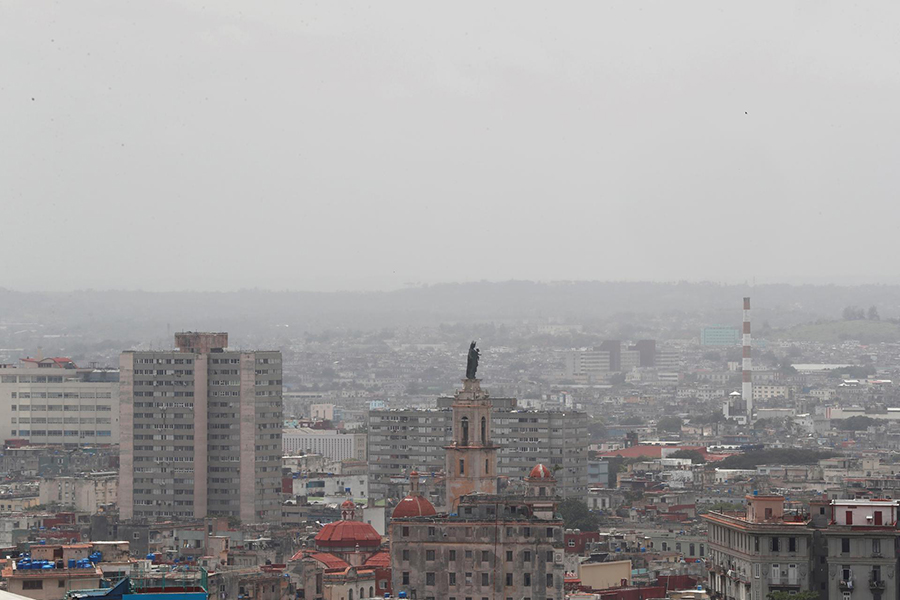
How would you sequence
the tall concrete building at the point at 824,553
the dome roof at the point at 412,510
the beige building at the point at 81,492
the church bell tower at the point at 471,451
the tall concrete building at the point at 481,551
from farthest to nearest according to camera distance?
1. the beige building at the point at 81,492
2. the church bell tower at the point at 471,451
3. the dome roof at the point at 412,510
4. the tall concrete building at the point at 481,551
5. the tall concrete building at the point at 824,553

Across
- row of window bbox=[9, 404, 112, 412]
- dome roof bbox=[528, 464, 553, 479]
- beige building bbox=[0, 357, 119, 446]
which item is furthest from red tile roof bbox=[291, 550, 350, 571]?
row of window bbox=[9, 404, 112, 412]

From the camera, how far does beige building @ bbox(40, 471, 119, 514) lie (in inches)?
5468

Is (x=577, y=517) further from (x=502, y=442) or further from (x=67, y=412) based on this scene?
(x=67, y=412)

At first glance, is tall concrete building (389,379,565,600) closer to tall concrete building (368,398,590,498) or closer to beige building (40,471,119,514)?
tall concrete building (368,398,590,498)

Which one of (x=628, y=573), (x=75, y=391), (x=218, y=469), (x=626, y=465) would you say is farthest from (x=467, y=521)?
(x=75, y=391)

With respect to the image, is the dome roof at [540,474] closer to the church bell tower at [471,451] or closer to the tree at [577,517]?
the church bell tower at [471,451]

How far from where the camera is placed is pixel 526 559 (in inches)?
2530

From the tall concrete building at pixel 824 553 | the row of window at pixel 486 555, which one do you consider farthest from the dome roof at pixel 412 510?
the tall concrete building at pixel 824 553

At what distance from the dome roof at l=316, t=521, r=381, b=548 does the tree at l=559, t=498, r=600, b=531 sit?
2658 centimetres

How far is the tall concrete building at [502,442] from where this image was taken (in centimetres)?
14125

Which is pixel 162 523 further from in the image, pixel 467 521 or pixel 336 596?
pixel 467 521

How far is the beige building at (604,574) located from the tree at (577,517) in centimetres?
2427

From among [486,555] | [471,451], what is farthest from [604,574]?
[486,555]

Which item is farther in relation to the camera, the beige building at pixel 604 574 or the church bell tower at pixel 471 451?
the beige building at pixel 604 574
